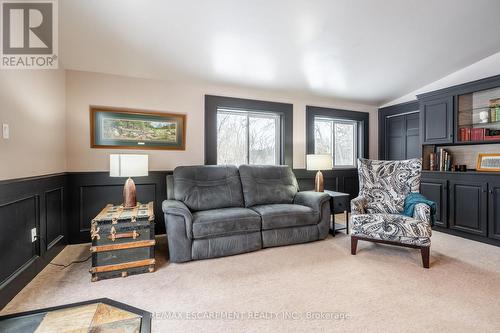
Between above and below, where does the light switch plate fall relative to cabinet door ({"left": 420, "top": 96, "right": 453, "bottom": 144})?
below

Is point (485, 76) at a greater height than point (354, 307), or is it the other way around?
point (485, 76)

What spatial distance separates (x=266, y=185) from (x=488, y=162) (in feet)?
9.69

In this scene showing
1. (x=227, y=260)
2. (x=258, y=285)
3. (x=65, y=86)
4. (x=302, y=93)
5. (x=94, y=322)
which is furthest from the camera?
(x=302, y=93)

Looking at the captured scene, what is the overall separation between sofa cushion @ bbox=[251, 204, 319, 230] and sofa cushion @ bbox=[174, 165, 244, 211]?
37 cm

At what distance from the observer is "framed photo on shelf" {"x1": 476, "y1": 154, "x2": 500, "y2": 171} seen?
3004 millimetres

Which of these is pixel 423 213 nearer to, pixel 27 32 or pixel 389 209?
pixel 389 209

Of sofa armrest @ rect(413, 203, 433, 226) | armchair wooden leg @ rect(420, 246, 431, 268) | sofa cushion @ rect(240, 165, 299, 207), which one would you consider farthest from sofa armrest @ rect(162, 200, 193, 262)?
sofa armrest @ rect(413, 203, 433, 226)

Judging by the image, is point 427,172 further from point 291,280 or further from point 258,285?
point 258,285

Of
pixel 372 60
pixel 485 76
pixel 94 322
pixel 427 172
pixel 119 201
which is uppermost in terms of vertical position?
pixel 372 60

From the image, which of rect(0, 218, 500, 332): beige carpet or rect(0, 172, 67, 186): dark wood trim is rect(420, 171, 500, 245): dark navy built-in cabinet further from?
rect(0, 172, 67, 186): dark wood trim

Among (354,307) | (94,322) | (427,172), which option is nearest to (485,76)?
(427,172)

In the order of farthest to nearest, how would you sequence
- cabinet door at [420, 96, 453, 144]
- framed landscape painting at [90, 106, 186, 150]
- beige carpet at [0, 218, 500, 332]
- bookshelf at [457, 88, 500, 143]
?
cabinet door at [420, 96, 453, 144]
bookshelf at [457, 88, 500, 143]
framed landscape painting at [90, 106, 186, 150]
beige carpet at [0, 218, 500, 332]

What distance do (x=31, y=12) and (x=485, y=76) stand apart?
17.1ft

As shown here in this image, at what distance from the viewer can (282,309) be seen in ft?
5.38
